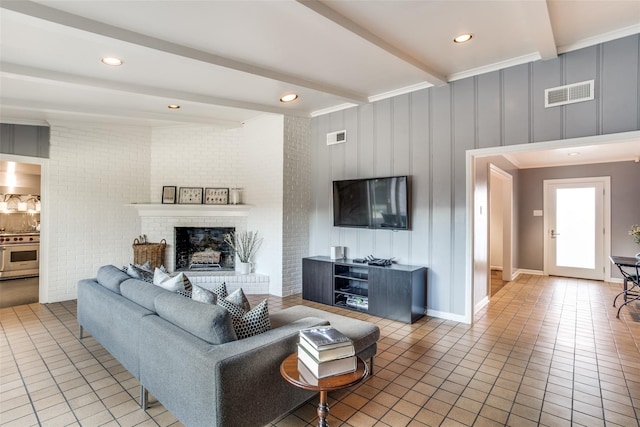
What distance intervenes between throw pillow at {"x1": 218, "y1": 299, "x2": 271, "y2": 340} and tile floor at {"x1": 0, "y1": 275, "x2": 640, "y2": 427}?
60cm

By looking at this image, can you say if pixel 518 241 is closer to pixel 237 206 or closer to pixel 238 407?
pixel 237 206

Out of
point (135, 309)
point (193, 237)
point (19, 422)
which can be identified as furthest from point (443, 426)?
point (193, 237)

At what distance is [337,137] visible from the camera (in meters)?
4.98

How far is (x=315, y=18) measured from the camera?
2486mm

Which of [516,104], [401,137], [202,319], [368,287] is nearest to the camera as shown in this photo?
[202,319]

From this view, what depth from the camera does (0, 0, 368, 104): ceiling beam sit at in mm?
2272

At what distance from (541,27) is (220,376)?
339 centimetres

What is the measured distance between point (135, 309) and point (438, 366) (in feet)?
8.03

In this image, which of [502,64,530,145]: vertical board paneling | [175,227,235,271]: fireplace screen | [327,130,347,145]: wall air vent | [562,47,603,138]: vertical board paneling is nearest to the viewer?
[562,47,603,138]: vertical board paneling

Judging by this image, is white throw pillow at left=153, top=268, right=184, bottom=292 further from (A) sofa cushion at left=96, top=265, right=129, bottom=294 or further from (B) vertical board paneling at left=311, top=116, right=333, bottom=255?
(B) vertical board paneling at left=311, top=116, right=333, bottom=255

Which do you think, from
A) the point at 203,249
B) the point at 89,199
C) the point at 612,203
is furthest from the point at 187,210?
the point at 612,203

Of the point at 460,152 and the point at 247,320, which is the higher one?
the point at 460,152

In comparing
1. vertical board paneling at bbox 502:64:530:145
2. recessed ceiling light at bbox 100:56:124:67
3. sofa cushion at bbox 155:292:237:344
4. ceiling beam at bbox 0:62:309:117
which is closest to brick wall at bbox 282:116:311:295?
ceiling beam at bbox 0:62:309:117

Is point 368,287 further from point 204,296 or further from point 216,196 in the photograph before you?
point 216,196
